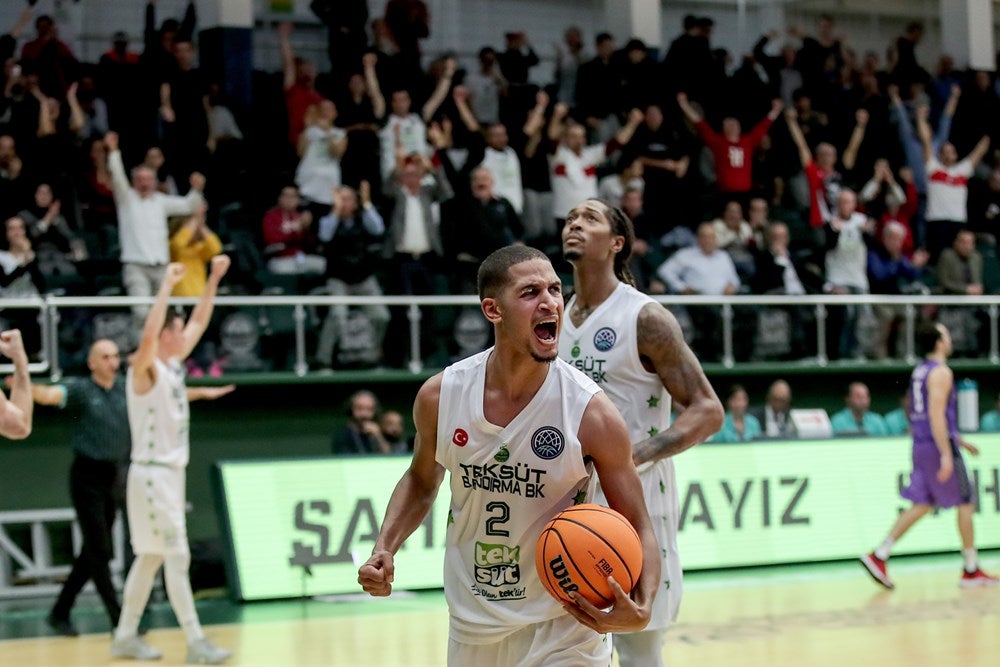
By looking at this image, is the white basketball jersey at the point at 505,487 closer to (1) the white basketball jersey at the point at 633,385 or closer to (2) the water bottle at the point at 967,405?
(1) the white basketball jersey at the point at 633,385

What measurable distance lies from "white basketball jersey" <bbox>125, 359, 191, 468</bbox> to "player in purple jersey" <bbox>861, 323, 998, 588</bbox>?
5748 millimetres

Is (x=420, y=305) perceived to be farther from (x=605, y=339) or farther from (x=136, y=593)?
(x=605, y=339)

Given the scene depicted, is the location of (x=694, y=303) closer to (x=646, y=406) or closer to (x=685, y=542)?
(x=685, y=542)

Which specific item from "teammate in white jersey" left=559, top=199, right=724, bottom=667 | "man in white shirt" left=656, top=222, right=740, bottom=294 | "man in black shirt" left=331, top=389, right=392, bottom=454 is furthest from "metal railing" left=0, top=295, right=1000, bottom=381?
"teammate in white jersey" left=559, top=199, right=724, bottom=667

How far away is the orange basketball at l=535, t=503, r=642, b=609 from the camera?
13.9 feet

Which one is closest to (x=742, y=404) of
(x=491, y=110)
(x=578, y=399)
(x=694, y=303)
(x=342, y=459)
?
(x=694, y=303)

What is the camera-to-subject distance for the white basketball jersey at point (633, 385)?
20.1 ft

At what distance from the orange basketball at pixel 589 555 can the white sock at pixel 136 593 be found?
5815 millimetres

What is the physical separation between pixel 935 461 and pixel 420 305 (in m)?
5.21

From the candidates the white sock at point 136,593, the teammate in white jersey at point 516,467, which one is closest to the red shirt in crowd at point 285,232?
the white sock at point 136,593

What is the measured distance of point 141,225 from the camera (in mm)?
14133

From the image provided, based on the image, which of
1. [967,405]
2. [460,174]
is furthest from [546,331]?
[967,405]

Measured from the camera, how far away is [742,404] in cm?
1466

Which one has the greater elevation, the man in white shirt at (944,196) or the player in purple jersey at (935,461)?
the man in white shirt at (944,196)
